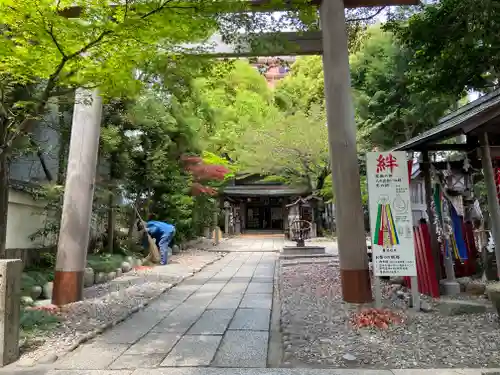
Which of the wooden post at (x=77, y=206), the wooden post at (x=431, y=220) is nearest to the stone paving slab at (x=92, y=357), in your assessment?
the wooden post at (x=77, y=206)

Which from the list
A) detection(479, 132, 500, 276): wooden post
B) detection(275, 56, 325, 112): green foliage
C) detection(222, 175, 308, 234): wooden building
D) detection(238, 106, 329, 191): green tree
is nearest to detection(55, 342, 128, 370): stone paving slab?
detection(479, 132, 500, 276): wooden post

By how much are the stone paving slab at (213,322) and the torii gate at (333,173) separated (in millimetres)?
1857

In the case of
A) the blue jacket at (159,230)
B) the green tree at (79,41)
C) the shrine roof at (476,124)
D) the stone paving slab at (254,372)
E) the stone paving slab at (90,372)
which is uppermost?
the green tree at (79,41)

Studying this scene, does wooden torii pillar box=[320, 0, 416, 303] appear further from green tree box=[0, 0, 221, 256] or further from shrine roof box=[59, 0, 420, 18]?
green tree box=[0, 0, 221, 256]

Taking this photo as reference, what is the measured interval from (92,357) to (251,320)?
2046 mm

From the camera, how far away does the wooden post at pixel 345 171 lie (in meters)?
5.55

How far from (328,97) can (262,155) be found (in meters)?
14.2

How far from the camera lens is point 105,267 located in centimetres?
828

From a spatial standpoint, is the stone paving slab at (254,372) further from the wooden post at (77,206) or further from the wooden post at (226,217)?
the wooden post at (226,217)

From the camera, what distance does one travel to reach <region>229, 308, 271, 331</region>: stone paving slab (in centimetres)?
463

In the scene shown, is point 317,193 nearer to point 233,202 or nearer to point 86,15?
point 233,202

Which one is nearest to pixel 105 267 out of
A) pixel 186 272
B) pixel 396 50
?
pixel 186 272

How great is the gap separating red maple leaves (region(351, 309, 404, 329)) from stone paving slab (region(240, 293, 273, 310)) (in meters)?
1.48

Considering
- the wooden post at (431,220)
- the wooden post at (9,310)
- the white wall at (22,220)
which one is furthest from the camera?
the white wall at (22,220)
